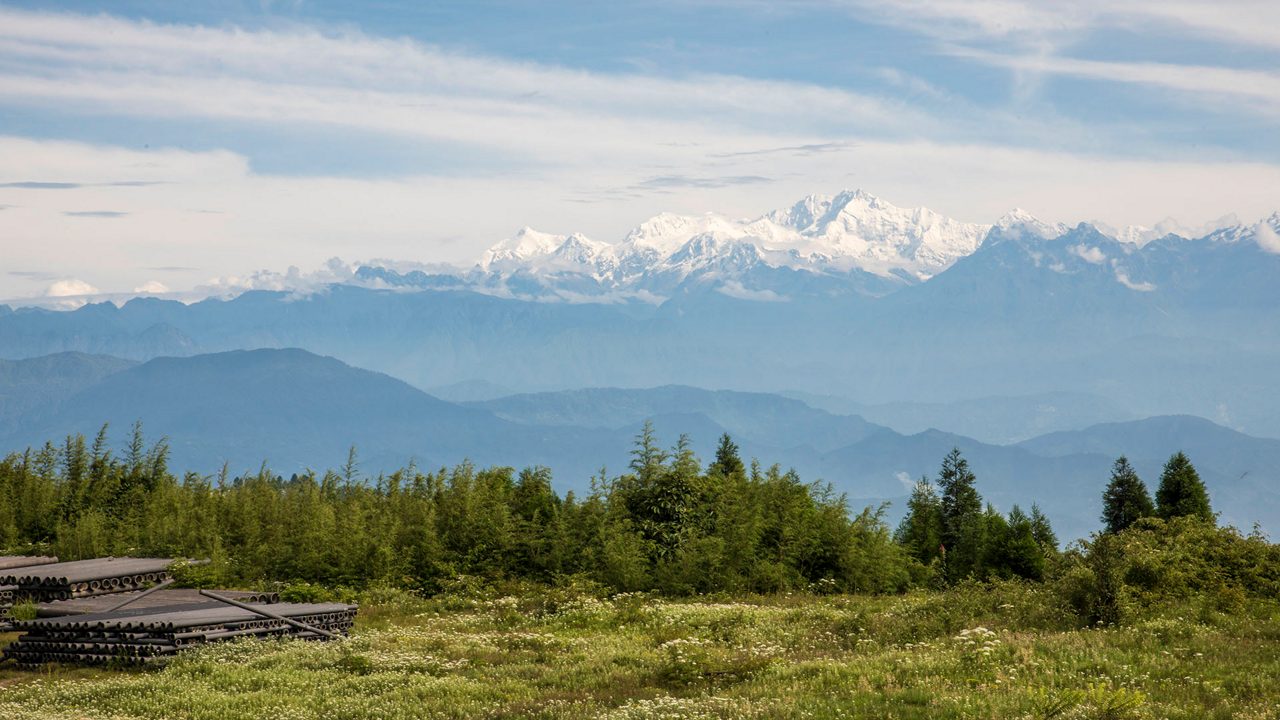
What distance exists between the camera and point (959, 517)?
63.8 metres

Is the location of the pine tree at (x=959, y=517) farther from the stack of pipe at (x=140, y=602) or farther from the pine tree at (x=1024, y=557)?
the stack of pipe at (x=140, y=602)

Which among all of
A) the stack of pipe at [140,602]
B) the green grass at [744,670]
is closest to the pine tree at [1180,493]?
the green grass at [744,670]

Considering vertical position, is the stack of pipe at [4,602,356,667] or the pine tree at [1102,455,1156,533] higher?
the pine tree at [1102,455,1156,533]

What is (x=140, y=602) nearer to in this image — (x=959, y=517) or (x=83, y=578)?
(x=83, y=578)

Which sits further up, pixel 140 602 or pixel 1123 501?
pixel 1123 501

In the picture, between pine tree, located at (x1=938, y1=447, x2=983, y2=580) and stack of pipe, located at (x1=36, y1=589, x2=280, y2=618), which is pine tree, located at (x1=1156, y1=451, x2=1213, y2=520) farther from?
stack of pipe, located at (x1=36, y1=589, x2=280, y2=618)

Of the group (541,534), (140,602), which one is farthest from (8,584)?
(541,534)

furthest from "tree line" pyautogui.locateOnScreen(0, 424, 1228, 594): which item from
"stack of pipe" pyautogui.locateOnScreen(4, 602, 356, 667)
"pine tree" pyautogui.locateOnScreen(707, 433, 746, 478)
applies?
"stack of pipe" pyautogui.locateOnScreen(4, 602, 356, 667)

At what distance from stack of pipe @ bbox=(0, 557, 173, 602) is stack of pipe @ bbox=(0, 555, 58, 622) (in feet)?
0.30

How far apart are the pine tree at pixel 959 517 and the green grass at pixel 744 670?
24.5 meters

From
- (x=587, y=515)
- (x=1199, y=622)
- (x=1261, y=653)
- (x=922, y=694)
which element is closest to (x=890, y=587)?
(x=587, y=515)

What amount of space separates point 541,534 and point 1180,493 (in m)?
33.2

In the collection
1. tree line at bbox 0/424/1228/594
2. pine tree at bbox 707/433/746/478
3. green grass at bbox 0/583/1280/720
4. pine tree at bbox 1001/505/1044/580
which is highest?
pine tree at bbox 707/433/746/478

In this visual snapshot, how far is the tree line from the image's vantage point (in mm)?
43375
